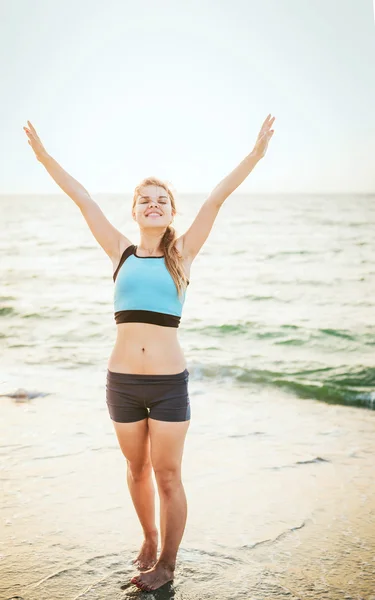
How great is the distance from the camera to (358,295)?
18.7 meters

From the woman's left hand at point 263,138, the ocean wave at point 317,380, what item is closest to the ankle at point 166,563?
the woman's left hand at point 263,138

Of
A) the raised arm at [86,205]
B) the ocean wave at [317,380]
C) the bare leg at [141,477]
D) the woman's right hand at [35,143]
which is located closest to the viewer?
the bare leg at [141,477]

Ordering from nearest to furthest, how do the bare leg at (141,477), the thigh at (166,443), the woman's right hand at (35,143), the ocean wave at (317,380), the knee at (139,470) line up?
1. the thigh at (166,443)
2. the bare leg at (141,477)
3. the knee at (139,470)
4. the woman's right hand at (35,143)
5. the ocean wave at (317,380)

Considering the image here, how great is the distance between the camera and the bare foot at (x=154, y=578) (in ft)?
12.0

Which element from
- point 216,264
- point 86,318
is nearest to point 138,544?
point 86,318

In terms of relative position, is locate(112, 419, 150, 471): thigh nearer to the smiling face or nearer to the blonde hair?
the blonde hair

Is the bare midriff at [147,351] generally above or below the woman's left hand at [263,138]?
below

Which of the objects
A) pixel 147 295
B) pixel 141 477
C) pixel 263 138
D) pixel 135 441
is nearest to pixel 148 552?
pixel 141 477

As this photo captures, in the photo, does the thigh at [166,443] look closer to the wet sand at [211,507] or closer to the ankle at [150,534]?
the ankle at [150,534]

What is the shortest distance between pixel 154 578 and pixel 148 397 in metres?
1.02

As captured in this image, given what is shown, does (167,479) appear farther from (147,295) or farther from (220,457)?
(220,457)

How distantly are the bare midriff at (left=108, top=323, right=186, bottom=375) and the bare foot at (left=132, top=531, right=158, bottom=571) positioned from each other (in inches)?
43.1

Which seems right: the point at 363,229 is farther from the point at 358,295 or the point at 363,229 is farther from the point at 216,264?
the point at 358,295

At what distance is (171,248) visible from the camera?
3.80 meters
